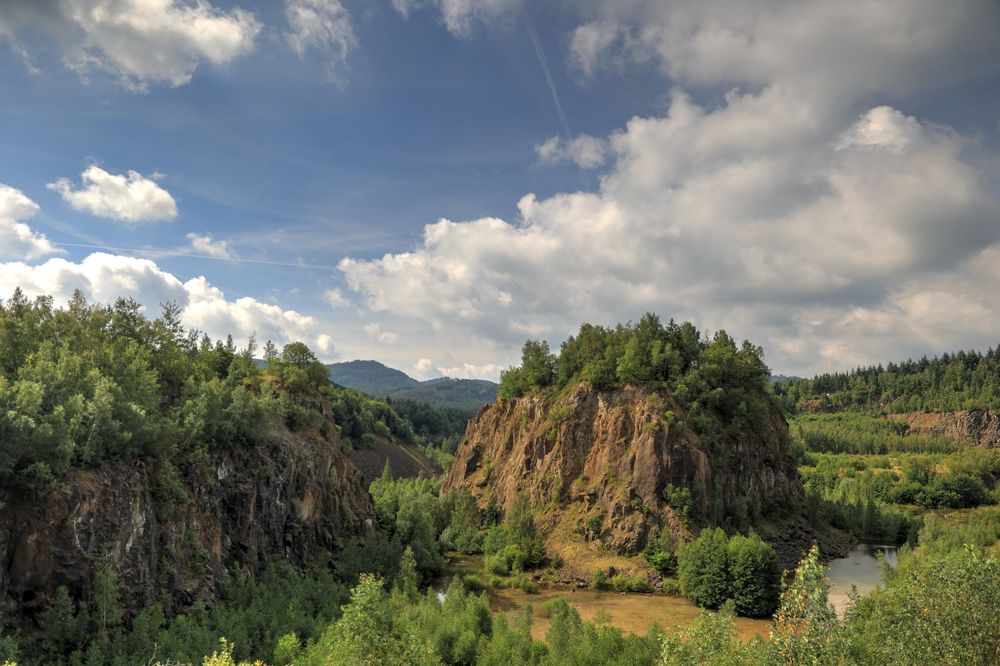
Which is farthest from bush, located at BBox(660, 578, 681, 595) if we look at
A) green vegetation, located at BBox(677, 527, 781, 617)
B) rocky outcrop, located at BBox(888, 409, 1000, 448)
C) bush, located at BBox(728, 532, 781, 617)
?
rocky outcrop, located at BBox(888, 409, 1000, 448)

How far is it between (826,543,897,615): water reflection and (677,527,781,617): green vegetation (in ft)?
24.0

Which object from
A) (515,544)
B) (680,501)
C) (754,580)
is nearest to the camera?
(754,580)

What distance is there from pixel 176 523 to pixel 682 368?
220 ft

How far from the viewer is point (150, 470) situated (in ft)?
126

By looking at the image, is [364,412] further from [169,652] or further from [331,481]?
[169,652]

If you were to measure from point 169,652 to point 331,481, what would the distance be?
3065cm

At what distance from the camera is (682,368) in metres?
83.7

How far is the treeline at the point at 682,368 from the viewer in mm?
80938

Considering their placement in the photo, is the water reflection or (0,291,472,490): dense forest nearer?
(0,291,472,490): dense forest

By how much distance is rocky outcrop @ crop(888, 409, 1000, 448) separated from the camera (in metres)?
178

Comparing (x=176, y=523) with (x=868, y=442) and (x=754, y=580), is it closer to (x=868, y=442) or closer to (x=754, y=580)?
(x=754, y=580)

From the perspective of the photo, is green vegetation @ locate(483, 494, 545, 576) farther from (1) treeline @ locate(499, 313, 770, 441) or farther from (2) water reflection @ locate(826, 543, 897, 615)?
(2) water reflection @ locate(826, 543, 897, 615)

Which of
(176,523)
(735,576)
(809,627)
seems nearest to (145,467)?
(176,523)

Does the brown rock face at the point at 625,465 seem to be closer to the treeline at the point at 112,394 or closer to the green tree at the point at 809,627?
the treeline at the point at 112,394
